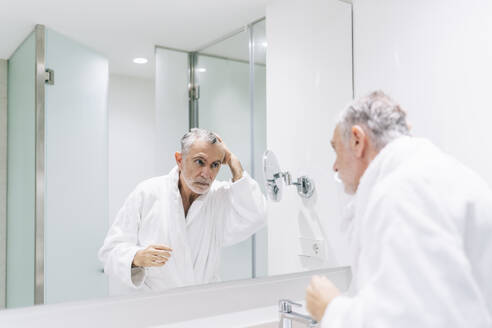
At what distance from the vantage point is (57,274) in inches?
45.5

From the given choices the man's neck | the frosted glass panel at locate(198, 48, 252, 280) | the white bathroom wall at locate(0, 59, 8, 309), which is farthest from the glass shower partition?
the white bathroom wall at locate(0, 59, 8, 309)

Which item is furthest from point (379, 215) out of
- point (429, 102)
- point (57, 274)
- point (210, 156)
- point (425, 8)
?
point (425, 8)

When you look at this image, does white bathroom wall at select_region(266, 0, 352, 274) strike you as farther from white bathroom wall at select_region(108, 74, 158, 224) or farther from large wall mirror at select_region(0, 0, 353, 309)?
white bathroom wall at select_region(108, 74, 158, 224)

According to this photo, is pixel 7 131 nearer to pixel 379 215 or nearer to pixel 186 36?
pixel 186 36

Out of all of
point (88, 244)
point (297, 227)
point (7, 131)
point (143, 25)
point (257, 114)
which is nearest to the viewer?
point (7, 131)

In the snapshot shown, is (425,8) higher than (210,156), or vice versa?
(425,8)

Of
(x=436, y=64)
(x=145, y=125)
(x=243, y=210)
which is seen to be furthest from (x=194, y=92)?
(x=436, y=64)

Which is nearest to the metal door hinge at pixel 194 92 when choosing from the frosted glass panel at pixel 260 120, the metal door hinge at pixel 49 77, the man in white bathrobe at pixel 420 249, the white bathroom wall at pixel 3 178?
the frosted glass panel at pixel 260 120

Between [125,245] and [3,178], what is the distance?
14.2 inches

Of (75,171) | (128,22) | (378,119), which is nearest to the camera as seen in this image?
(378,119)

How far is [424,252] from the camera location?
733 mm

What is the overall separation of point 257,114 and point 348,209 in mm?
511

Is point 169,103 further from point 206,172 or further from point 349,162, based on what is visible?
point 349,162

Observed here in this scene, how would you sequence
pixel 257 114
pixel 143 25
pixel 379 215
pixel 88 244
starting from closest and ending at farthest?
pixel 379 215
pixel 88 244
pixel 143 25
pixel 257 114
